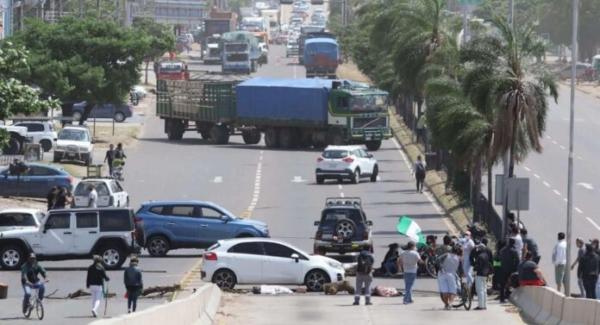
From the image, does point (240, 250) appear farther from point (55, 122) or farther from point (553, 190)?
point (55, 122)

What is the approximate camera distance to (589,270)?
35750 millimetres

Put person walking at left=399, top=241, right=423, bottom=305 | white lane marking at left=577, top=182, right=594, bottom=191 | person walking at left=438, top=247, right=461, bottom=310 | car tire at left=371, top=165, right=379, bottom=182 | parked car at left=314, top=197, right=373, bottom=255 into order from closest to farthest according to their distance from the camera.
Answer: 1. person walking at left=438, top=247, right=461, bottom=310
2. person walking at left=399, top=241, right=423, bottom=305
3. parked car at left=314, top=197, right=373, bottom=255
4. white lane marking at left=577, top=182, right=594, bottom=191
5. car tire at left=371, top=165, right=379, bottom=182

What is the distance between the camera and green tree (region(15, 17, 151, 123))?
265ft

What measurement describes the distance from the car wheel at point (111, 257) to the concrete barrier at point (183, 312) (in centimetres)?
781

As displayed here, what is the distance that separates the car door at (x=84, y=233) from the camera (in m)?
43.9

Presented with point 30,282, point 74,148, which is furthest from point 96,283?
point 74,148

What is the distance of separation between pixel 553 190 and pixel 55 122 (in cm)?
3076

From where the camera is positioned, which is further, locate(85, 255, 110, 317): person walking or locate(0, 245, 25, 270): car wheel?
locate(0, 245, 25, 270): car wheel

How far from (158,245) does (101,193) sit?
8.19 meters

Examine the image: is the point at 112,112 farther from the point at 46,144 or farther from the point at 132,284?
the point at 132,284

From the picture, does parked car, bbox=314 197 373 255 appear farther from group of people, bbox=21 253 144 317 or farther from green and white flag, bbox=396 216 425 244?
group of people, bbox=21 253 144 317

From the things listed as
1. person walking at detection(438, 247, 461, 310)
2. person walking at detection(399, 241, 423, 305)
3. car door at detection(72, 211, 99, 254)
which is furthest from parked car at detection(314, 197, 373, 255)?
person walking at detection(438, 247, 461, 310)

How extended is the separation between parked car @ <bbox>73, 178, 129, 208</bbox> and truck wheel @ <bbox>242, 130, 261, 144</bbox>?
28730mm

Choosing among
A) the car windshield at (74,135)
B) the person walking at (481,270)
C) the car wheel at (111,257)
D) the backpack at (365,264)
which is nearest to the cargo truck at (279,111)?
the car windshield at (74,135)
